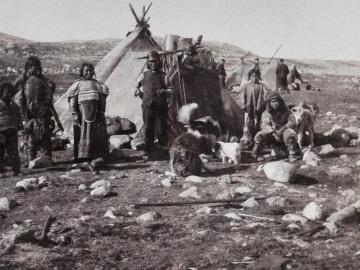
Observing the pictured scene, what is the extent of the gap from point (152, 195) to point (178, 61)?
4.01 meters

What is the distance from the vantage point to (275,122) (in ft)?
25.0

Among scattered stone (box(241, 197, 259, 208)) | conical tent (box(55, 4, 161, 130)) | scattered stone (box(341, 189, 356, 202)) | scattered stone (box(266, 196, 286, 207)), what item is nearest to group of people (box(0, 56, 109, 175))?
conical tent (box(55, 4, 161, 130))

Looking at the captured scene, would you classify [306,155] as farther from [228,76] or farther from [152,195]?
[228,76]

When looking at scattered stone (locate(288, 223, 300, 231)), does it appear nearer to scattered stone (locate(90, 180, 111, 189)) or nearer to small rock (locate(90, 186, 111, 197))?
small rock (locate(90, 186, 111, 197))

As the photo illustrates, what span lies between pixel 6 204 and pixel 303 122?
467 centimetres

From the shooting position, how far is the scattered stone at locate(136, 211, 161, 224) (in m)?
4.80

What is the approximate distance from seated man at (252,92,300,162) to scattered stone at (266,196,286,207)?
7.01ft

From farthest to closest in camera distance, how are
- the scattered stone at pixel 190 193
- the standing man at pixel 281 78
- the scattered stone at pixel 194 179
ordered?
1. the standing man at pixel 281 78
2. the scattered stone at pixel 194 179
3. the scattered stone at pixel 190 193

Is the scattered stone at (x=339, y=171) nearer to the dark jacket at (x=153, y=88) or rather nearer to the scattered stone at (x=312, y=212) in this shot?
the scattered stone at (x=312, y=212)

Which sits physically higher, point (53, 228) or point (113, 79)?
point (113, 79)

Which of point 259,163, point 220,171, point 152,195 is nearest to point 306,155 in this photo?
point 259,163

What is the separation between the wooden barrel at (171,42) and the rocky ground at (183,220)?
5469mm

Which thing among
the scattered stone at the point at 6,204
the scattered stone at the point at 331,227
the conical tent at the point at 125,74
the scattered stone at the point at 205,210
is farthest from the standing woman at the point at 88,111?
the scattered stone at the point at 331,227

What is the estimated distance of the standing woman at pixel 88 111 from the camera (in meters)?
7.49
